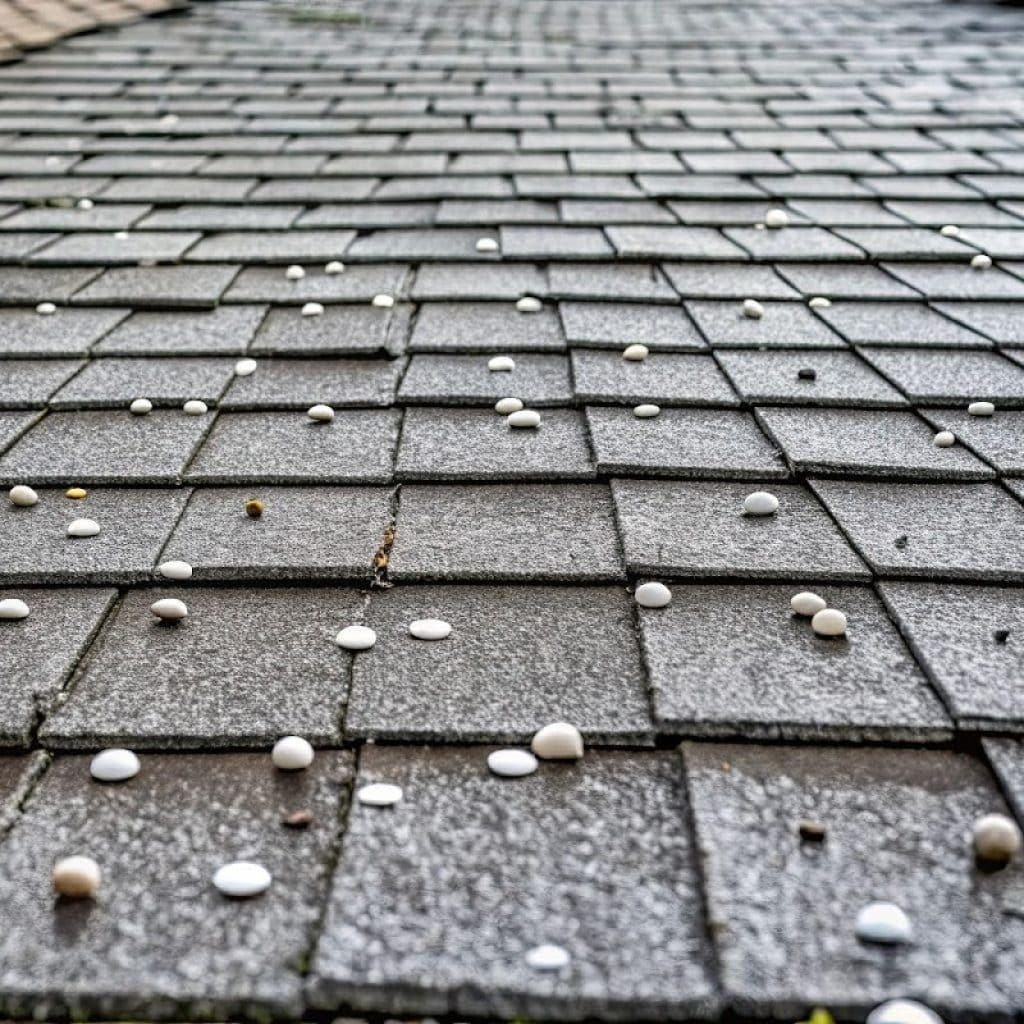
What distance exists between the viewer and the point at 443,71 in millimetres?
4086

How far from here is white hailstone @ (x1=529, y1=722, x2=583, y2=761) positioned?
3.56 feet

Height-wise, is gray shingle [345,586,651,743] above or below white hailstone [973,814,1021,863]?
below

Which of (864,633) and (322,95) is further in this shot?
(322,95)

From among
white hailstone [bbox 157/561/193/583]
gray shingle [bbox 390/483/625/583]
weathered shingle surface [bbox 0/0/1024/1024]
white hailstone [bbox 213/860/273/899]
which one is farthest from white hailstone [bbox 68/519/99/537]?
white hailstone [bbox 213/860/273/899]

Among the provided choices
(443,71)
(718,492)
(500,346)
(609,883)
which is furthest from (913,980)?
(443,71)

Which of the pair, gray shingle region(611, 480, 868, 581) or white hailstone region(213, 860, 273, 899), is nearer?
white hailstone region(213, 860, 273, 899)

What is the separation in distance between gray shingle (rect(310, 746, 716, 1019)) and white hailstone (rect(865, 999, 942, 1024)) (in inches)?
5.3

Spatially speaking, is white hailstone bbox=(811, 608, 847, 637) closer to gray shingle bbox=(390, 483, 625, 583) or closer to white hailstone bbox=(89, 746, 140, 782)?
gray shingle bbox=(390, 483, 625, 583)

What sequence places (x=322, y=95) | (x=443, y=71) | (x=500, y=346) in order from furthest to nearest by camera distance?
(x=443, y=71) < (x=322, y=95) < (x=500, y=346)

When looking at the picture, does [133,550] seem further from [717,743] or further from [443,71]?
[443,71]

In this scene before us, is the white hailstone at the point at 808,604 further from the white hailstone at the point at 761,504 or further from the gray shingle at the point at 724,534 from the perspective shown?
the white hailstone at the point at 761,504

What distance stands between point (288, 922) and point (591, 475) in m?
0.91

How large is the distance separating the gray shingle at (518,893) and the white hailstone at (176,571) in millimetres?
452

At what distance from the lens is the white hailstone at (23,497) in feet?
5.12
